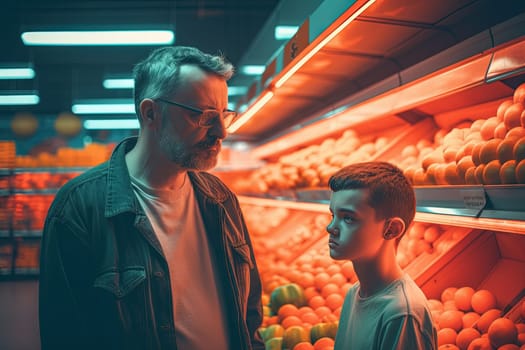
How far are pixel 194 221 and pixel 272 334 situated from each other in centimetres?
93

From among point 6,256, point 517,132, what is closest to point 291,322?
point 517,132

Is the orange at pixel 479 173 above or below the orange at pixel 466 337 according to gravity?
above

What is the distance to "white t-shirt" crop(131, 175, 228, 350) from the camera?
Result: 1530mm

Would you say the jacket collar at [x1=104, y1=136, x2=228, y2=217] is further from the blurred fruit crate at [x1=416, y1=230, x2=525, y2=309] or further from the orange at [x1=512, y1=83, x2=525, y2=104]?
the orange at [x1=512, y1=83, x2=525, y2=104]

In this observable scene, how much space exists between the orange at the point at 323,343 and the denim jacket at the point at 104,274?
1.89 feet

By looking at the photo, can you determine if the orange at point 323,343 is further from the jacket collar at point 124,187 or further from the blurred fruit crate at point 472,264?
the jacket collar at point 124,187

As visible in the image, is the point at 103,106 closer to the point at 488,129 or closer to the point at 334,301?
the point at 334,301

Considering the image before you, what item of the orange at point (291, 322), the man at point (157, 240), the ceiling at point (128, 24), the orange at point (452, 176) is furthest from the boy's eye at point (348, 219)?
the ceiling at point (128, 24)

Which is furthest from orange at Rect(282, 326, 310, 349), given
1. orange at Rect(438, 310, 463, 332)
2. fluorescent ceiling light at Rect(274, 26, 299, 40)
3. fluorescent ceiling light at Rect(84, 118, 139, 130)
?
fluorescent ceiling light at Rect(84, 118, 139, 130)

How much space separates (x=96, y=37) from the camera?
503cm

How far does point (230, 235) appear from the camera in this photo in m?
1.70

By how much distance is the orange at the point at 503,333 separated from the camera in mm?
1560

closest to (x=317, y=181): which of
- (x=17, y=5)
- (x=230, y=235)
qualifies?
(x=230, y=235)

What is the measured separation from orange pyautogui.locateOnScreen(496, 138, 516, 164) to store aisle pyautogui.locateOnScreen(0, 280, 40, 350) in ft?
15.5
